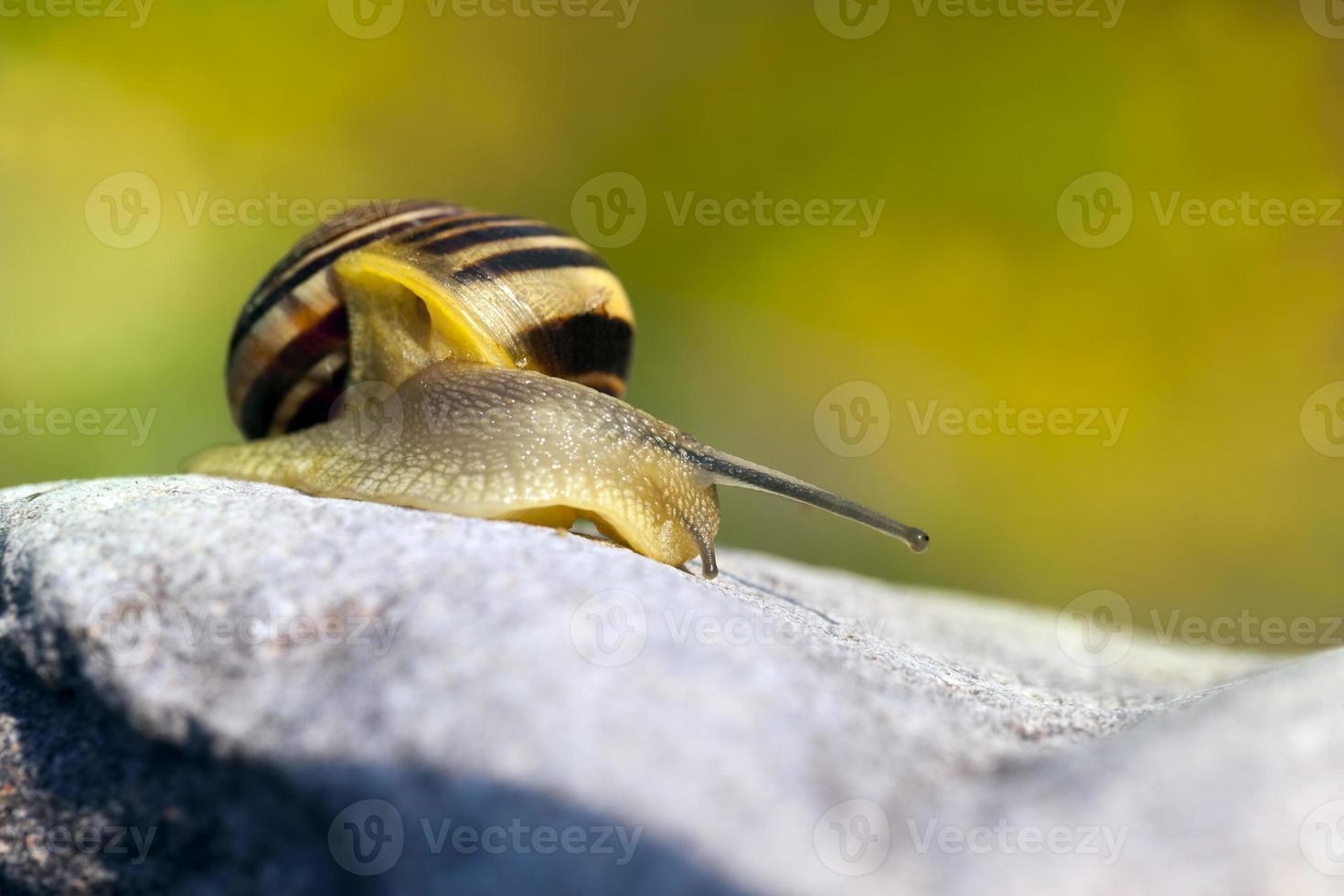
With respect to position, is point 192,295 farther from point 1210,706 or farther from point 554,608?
point 1210,706

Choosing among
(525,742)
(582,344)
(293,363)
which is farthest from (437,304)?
(525,742)

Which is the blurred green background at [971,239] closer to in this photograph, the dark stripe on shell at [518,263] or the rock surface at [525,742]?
the dark stripe on shell at [518,263]

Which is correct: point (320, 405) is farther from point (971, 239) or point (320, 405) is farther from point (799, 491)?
point (971, 239)

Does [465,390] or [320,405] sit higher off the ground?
[465,390]

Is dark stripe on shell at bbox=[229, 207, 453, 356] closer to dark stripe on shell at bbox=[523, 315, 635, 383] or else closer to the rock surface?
dark stripe on shell at bbox=[523, 315, 635, 383]

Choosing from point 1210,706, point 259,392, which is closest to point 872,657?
point 1210,706

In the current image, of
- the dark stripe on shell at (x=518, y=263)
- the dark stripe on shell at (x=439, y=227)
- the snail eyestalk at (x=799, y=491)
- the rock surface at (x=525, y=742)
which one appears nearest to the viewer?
the rock surface at (x=525, y=742)

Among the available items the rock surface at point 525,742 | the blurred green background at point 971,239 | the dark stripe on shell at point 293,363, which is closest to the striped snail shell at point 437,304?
the dark stripe on shell at point 293,363

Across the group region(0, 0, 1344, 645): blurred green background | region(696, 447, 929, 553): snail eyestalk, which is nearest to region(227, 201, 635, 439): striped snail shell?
region(696, 447, 929, 553): snail eyestalk
